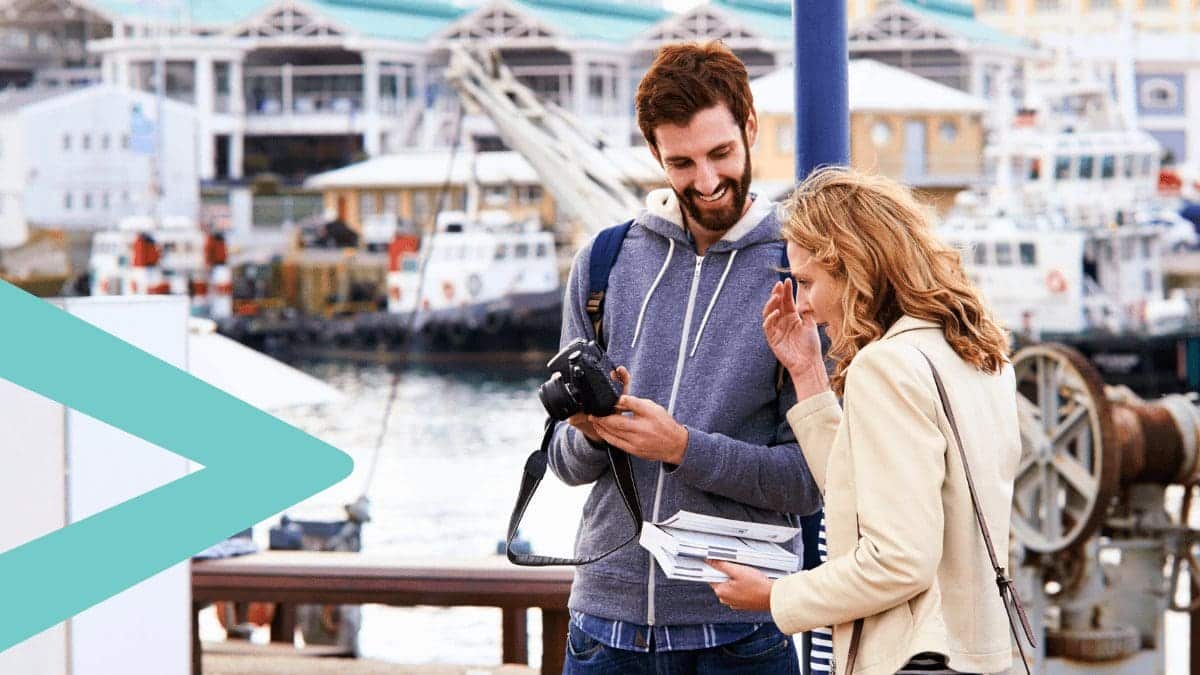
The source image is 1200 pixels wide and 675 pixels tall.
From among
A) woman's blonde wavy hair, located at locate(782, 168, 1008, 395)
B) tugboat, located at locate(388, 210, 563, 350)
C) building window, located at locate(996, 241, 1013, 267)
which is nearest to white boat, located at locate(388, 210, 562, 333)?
tugboat, located at locate(388, 210, 563, 350)

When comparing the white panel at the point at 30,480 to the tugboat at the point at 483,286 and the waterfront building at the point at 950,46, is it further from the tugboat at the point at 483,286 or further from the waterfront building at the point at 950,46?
the waterfront building at the point at 950,46

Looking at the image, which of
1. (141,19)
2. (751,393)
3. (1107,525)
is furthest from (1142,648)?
(141,19)

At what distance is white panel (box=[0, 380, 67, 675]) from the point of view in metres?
1.40

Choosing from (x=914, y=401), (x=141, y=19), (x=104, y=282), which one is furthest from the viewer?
(x=141, y=19)

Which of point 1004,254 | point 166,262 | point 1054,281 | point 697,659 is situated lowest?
point 166,262

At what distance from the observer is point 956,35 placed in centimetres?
2953

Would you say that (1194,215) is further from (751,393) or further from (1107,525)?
(751,393)

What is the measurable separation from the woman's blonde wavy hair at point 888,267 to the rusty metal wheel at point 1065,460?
12.5 ft

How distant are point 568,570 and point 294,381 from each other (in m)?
2.47

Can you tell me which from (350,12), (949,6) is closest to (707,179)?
(949,6)

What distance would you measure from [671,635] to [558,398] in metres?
Answer: 0.20

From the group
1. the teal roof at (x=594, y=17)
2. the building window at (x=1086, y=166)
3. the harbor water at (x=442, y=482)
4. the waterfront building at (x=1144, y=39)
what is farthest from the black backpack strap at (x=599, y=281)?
the waterfront building at (x=1144, y=39)

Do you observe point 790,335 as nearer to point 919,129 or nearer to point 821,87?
point 821,87

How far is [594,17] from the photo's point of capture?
1265 inches
